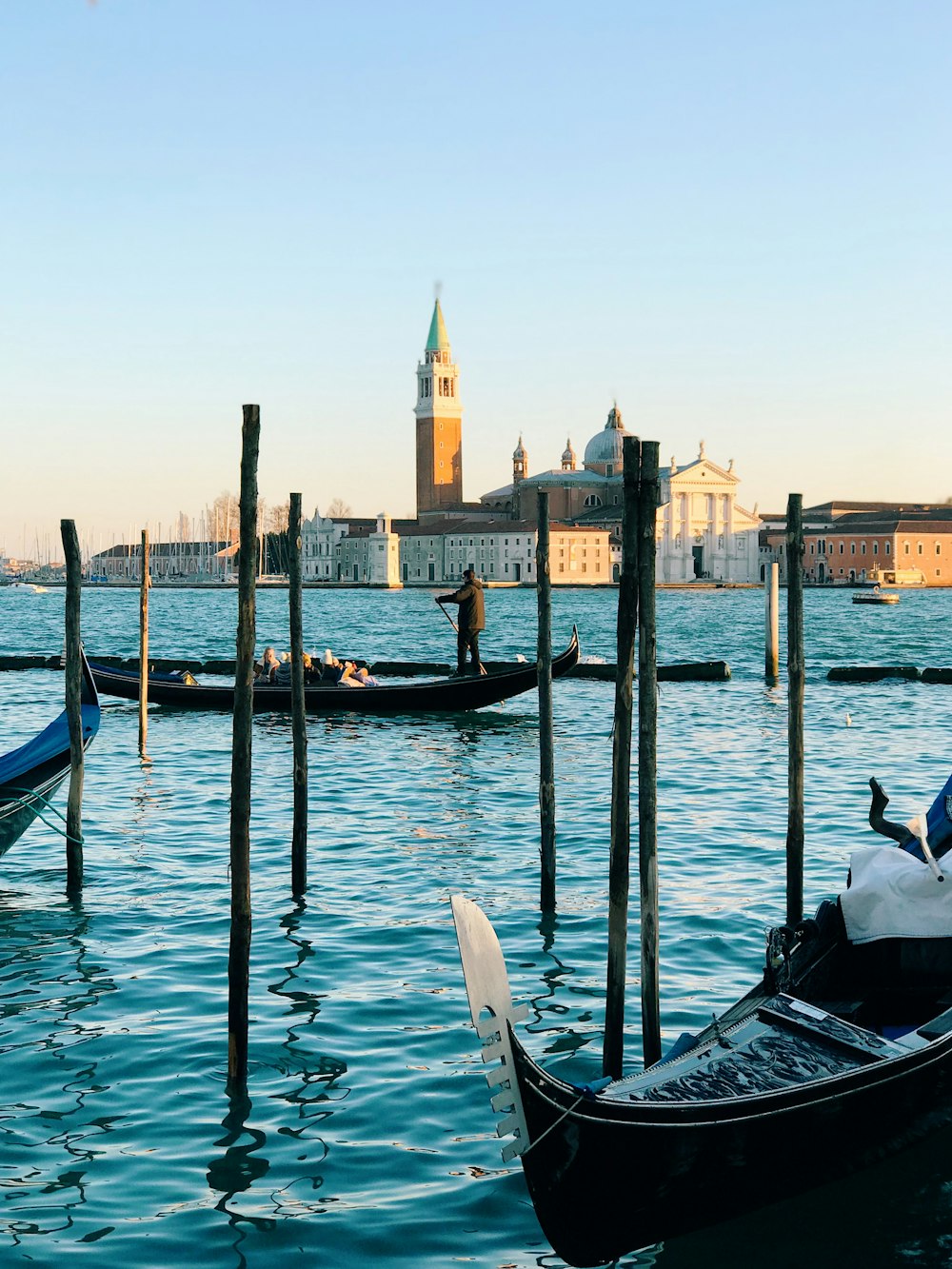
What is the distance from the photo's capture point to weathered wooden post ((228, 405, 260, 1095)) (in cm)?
396

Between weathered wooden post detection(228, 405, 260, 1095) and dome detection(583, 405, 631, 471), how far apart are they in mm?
81918

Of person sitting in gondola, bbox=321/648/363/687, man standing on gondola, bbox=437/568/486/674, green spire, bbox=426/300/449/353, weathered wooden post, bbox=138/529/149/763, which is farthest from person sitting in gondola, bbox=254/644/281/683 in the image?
green spire, bbox=426/300/449/353

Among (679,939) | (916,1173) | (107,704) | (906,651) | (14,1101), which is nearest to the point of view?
(916,1173)

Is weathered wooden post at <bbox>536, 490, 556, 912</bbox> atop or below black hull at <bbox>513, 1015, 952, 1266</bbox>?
atop

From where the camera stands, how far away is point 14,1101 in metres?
3.82

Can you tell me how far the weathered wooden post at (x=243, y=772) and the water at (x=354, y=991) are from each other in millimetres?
189

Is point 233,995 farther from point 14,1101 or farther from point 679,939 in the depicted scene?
point 679,939

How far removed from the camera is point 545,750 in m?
6.29

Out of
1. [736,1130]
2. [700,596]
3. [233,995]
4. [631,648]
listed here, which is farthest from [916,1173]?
[700,596]

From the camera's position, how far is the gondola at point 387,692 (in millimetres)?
13266

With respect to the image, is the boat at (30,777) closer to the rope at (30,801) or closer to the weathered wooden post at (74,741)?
the rope at (30,801)

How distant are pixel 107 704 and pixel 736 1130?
1305cm

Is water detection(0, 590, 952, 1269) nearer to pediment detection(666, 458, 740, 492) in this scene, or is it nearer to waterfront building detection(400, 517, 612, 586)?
waterfront building detection(400, 517, 612, 586)

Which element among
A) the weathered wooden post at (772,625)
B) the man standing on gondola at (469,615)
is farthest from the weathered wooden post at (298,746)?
the weathered wooden post at (772,625)
